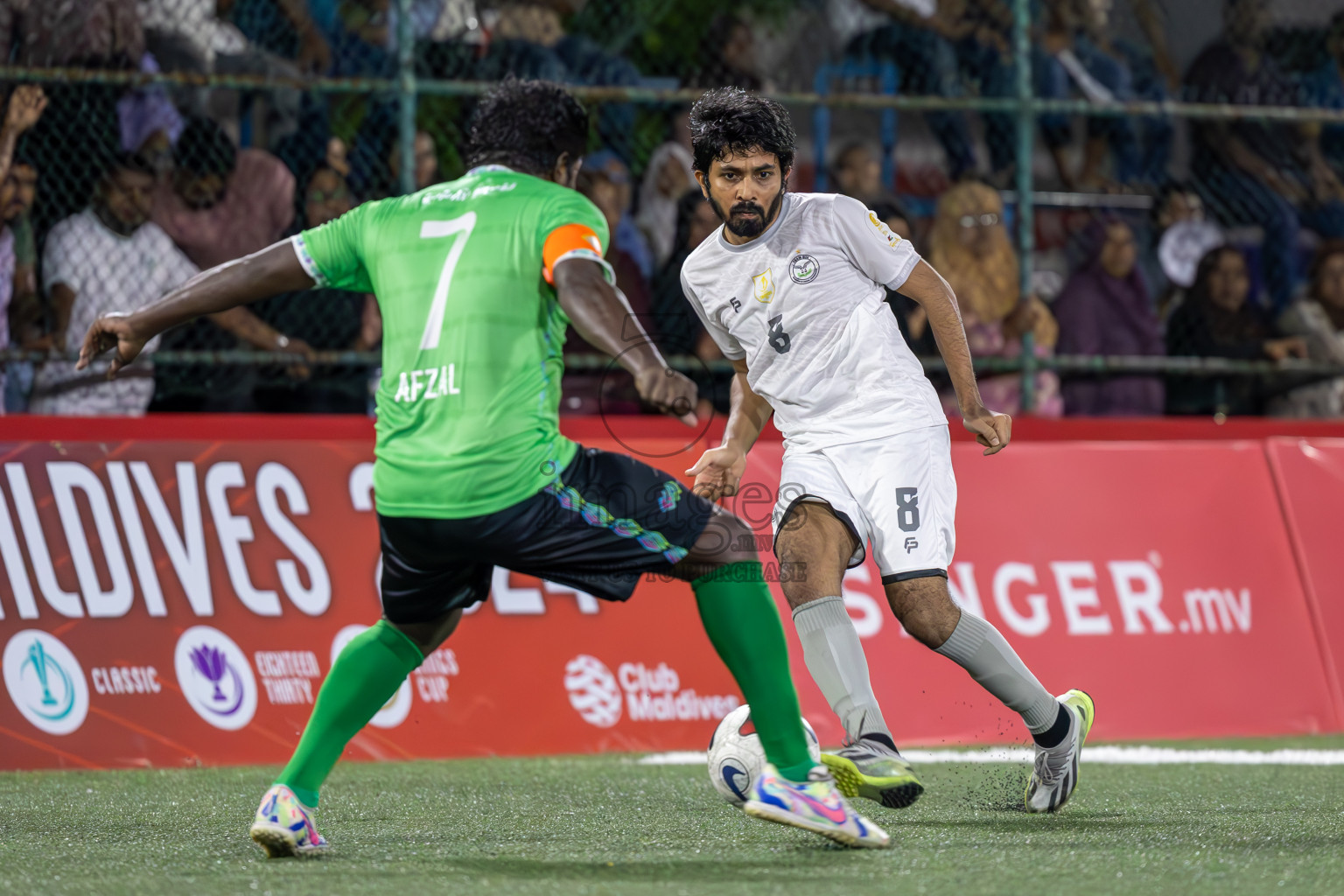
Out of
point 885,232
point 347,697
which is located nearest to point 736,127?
point 885,232

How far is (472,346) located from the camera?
139 inches

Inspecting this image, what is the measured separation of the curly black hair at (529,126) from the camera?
3709 mm

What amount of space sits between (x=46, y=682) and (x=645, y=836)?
302 cm

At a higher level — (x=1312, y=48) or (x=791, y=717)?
(x=1312, y=48)

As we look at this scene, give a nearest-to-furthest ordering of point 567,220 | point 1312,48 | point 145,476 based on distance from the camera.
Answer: point 567,220 → point 145,476 → point 1312,48

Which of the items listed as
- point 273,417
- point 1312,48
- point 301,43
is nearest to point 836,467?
point 273,417

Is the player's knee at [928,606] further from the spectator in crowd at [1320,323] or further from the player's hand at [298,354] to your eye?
the spectator in crowd at [1320,323]

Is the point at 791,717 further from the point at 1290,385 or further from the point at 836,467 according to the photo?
the point at 1290,385

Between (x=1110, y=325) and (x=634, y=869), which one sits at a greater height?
(x=1110, y=325)

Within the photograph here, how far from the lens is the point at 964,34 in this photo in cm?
865

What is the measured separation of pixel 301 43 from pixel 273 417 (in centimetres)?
202

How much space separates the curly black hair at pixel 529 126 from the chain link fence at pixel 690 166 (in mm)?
3378

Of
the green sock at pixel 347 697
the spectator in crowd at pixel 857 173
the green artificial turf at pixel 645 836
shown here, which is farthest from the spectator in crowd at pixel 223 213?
the green sock at pixel 347 697

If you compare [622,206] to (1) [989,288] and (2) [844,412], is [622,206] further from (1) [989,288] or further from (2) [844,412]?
(2) [844,412]
